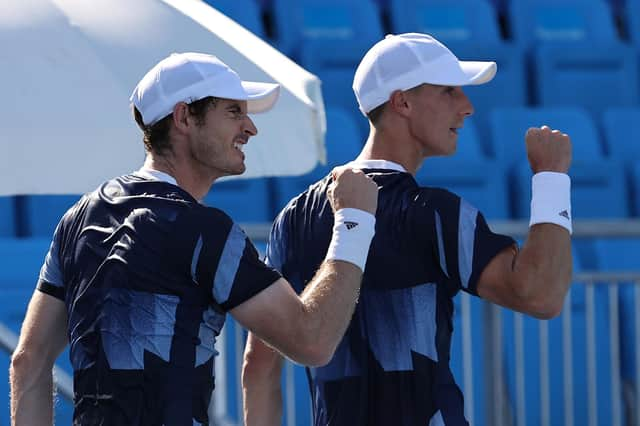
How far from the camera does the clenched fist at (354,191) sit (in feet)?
8.50

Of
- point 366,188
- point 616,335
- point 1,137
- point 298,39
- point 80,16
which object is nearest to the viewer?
point 366,188

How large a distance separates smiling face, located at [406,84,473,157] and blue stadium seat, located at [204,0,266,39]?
163 inches

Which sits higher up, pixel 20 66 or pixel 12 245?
pixel 20 66

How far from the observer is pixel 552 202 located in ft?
9.16

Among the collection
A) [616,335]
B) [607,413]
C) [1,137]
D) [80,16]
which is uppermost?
[80,16]

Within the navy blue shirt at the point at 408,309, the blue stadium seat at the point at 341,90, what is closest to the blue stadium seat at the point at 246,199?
the blue stadium seat at the point at 341,90

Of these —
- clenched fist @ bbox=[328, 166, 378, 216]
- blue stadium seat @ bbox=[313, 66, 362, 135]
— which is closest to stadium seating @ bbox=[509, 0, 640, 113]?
blue stadium seat @ bbox=[313, 66, 362, 135]

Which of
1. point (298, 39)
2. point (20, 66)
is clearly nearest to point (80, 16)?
point (20, 66)

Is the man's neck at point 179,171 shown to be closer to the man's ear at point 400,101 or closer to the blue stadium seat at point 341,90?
the man's ear at point 400,101

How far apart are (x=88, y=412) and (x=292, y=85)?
3.94 ft

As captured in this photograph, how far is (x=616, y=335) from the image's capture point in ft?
16.0

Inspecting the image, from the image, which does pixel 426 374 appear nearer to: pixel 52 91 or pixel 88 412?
pixel 88 412

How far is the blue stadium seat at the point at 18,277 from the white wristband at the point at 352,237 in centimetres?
281

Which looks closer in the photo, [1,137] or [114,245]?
[114,245]
